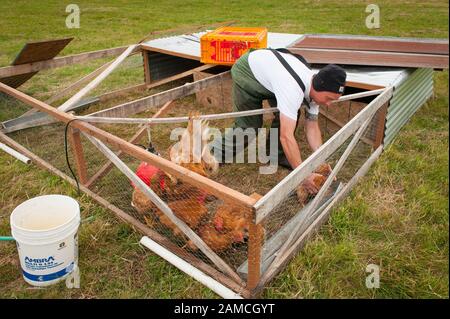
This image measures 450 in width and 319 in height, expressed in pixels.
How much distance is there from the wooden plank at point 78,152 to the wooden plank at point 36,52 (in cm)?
203

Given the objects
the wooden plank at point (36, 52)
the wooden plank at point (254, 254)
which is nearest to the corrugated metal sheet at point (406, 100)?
the wooden plank at point (254, 254)

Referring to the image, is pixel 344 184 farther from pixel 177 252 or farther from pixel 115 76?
pixel 115 76

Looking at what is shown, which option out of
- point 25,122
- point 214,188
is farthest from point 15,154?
point 214,188

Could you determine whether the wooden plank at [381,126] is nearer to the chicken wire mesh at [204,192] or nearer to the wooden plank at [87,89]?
the chicken wire mesh at [204,192]

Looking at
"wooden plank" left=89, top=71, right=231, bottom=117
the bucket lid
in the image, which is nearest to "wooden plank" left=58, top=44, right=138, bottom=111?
"wooden plank" left=89, top=71, right=231, bottom=117

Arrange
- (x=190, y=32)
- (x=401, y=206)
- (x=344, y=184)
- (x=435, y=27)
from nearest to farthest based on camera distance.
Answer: (x=401, y=206)
(x=344, y=184)
(x=190, y=32)
(x=435, y=27)

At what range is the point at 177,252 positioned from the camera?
2990 millimetres

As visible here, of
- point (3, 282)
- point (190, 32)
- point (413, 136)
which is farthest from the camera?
point (190, 32)

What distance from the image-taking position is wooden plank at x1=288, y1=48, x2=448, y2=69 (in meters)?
4.49

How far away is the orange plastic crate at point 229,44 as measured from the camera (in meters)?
4.93

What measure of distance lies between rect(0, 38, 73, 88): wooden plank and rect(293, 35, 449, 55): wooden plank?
3.32 metres

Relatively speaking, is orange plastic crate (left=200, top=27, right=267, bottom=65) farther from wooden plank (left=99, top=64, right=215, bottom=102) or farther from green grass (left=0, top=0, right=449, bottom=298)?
green grass (left=0, top=0, right=449, bottom=298)

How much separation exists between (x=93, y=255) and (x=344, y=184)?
238cm

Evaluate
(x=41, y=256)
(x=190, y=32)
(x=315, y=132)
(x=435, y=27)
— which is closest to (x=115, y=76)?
(x=190, y=32)
